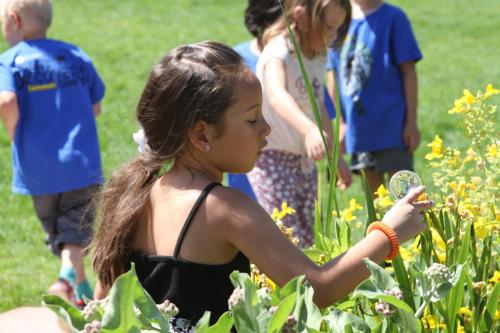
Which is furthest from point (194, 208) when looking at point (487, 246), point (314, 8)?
point (314, 8)

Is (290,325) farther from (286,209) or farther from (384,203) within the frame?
(286,209)

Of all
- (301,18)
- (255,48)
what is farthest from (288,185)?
(301,18)

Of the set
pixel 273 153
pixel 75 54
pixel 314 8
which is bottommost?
pixel 273 153

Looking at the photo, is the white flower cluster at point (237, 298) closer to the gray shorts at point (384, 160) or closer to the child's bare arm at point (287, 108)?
the child's bare arm at point (287, 108)

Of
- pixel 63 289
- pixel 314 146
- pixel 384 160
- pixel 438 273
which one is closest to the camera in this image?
pixel 438 273

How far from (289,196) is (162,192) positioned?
7.27 ft

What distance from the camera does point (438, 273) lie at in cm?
199

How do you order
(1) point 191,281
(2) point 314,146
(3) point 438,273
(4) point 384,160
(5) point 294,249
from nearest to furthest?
(3) point 438,273 < (5) point 294,249 < (1) point 191,281 < (2) point 314,146 < (4) point 384,160

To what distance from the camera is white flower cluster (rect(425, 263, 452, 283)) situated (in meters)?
1.98

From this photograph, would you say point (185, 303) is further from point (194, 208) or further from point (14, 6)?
point (14, 6)

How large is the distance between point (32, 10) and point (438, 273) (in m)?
3.34

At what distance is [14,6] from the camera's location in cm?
484

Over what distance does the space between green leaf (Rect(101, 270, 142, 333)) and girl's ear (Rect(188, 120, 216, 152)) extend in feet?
2.38

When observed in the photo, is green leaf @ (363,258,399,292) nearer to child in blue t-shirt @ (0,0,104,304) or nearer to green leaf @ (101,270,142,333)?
green leaf @ (101,270,142,333)
